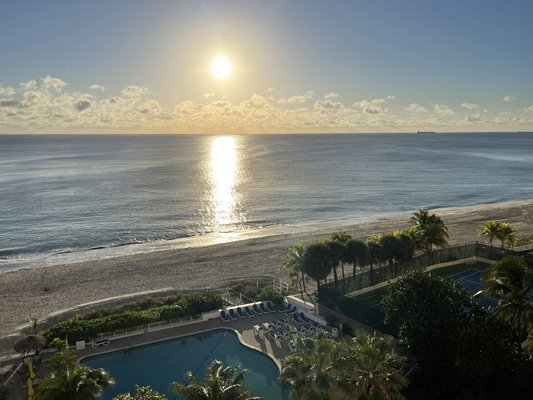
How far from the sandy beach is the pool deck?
440 inches

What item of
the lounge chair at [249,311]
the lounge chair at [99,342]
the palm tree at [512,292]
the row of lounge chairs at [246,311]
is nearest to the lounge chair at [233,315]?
the row of lounge chairs at [246,311]

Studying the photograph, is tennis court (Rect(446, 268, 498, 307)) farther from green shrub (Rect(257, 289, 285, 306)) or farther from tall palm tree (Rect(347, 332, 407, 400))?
tall palm tree (Rect(347, 332, 407, 400))

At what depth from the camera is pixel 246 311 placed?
3002cm

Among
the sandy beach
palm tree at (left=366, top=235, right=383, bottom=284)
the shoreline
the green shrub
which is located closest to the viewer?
the green shrub

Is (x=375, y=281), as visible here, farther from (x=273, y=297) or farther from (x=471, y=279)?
(x=273, y=297)

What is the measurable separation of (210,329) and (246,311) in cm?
301

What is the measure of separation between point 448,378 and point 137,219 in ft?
206

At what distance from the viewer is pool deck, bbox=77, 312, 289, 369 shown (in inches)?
994

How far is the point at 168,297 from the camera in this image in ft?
117

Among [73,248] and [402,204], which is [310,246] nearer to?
[73,248]

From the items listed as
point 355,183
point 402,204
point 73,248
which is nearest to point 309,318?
point 73,248

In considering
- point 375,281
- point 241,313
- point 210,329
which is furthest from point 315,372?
point 375,281

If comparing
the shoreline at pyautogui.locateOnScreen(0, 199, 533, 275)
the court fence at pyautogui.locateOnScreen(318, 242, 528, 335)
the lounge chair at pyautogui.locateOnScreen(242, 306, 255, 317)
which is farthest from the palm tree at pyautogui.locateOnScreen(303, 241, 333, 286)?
the shoreline at pyautogui.locateOnScreen(0, 199, 533, 275)

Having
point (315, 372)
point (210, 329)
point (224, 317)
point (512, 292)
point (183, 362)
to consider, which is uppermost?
point (512, 292)
